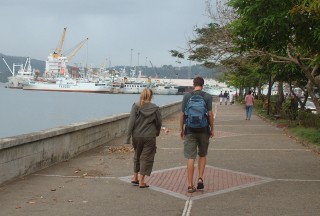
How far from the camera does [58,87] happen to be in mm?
150375

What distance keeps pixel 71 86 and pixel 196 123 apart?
145m

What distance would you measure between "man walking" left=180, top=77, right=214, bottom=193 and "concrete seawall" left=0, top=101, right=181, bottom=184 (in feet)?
9.44

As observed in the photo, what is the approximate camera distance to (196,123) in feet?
24.3

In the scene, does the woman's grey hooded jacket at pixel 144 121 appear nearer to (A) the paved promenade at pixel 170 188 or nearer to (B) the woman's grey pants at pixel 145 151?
(B) the woman's grey pants at pixel 145 151

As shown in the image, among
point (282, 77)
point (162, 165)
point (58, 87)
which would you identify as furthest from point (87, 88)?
point (162, 165)

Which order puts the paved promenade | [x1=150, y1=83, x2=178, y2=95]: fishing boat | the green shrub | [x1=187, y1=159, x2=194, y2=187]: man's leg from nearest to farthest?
the paved promenade, [x1=187, y1=159, x2=194, y2=187]: man's leg, the green shrub, [x1=150, y1=83, x2=178, y2=95]: fishing boat

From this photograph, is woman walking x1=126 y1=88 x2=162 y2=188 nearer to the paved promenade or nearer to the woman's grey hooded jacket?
the woman's grey hooded jacket

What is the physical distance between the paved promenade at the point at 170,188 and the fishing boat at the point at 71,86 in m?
137

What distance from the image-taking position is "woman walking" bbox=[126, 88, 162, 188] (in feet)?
26.2

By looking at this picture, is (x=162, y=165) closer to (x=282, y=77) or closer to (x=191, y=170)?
(x=191, y=170)

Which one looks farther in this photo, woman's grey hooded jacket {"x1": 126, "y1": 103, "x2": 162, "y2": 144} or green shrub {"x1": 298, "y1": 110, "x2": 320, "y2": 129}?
green shrub {"x1": 298, "y1": 110, "x2": 320, "y2": 129}

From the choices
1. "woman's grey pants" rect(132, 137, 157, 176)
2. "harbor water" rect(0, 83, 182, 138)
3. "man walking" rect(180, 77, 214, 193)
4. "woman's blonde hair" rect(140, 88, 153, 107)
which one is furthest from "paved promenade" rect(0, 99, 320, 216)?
"harbor water" rect(0, 83, 182, 138)

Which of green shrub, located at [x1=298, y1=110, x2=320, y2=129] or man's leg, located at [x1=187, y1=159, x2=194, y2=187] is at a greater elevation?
green shrub, located at [x1=298, y1=110, x2=320, y2=129]

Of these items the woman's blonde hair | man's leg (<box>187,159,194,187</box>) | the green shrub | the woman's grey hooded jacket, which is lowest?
man's leg (<box>187,159,194,187</box>)
